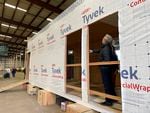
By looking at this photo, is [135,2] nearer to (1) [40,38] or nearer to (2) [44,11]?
(1) [40,38]

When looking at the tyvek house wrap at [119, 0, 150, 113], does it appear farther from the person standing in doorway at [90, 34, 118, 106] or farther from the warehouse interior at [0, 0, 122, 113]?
the person standing in doorway at [90, 34, 118, 106]

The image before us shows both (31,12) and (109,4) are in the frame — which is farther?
(31,12)

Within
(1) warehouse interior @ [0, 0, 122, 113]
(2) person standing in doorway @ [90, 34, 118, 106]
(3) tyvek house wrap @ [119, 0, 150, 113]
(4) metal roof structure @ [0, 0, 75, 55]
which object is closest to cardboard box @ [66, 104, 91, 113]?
(1) warehouse interior @ [0, 0, 122, 113]

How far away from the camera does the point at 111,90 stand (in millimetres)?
3018

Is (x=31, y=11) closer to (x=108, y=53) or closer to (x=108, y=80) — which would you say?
(x=108, y=53)

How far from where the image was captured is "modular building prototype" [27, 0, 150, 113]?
2.04 metres

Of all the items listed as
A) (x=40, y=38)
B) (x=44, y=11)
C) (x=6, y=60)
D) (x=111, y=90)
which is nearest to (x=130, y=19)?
(x=111, y=90)

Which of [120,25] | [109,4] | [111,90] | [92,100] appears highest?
[109,4]

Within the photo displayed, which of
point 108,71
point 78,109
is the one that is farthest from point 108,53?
point 78,109

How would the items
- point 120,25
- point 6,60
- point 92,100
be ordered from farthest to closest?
point 6,60 → point 92,100 → point 120,25

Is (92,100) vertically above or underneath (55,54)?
underneath

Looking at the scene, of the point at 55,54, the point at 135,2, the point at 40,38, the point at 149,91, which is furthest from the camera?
the point at 40,38

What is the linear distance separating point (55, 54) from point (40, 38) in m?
1.82

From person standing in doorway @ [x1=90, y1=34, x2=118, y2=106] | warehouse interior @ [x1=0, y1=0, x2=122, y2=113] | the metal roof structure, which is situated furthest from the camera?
the metal roof structure
